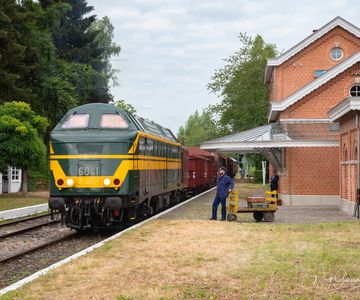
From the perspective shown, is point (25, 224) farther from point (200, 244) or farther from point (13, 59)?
point (13, 59)

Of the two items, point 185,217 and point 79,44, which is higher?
point 79,44

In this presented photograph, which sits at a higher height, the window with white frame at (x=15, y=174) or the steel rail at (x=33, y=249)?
the window with white frame at (x=15, y=174)

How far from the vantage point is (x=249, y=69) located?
192ft

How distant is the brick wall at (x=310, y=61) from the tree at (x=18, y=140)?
13238mm

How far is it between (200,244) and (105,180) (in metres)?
3.55

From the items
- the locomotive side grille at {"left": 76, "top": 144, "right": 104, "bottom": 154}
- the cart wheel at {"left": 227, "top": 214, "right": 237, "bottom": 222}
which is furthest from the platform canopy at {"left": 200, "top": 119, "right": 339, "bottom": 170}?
the locomotive side grille at {"left": 76, "top": 144, "right": 104, "bottom": 154}

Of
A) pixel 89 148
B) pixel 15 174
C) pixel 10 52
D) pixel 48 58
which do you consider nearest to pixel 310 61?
pixel 10 52

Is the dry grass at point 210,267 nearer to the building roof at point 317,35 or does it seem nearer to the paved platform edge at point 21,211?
the paved platform edge at point 21,211

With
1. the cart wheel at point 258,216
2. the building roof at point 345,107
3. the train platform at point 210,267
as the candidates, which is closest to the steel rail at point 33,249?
the train platform at point 210,267

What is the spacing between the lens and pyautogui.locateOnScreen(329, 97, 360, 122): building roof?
20.0 m

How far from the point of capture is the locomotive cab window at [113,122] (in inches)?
640

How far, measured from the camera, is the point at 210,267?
996 centimetres

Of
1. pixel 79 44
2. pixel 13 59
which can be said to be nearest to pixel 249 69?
pixel 79 44

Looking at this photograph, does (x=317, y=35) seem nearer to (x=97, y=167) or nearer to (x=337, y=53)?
(x=337, y=53)
